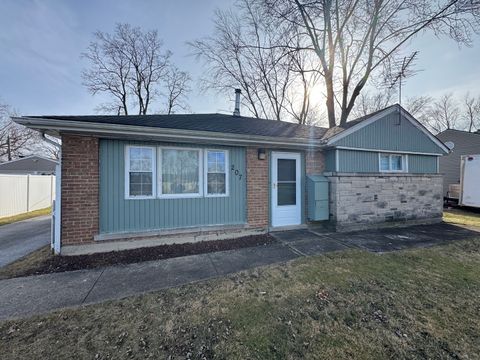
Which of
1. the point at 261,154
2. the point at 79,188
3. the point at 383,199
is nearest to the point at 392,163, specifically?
the point at 383,199

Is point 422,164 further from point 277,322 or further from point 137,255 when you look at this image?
point 137,255

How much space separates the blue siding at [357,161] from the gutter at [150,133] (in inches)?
60.5

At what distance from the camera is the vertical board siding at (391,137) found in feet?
23.8

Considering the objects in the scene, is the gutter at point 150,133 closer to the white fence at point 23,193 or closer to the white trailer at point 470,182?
the white fence at point 23,193

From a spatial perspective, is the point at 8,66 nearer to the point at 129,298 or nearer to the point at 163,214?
the point at 163,214

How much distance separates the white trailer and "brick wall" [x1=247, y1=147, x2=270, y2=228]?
12881 mm

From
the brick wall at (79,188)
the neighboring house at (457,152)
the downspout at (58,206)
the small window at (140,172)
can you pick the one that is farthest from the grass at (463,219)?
the downspout at (58,206)

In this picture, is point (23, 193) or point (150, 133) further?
point (23, 193)

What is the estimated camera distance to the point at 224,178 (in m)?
5.98

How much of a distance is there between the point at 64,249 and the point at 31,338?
2.75m

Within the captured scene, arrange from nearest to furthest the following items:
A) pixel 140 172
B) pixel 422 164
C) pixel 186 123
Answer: pixel 140 172, pixel 186 123, pixel 422 164

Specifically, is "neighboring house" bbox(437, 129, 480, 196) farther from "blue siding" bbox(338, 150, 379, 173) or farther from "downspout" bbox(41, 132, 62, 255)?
"downspout" bbox(41, 132, 62, 255)

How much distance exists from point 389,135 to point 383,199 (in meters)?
2.39

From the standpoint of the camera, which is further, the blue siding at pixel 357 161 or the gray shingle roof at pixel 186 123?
the blue siding at pixel 357 161
